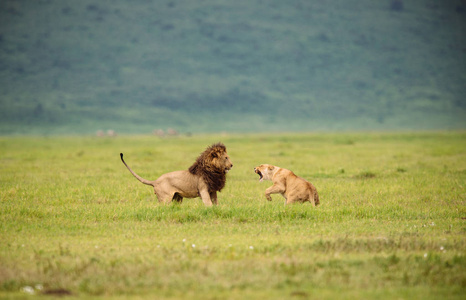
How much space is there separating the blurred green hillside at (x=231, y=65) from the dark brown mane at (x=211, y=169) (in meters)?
113

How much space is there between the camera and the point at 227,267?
8008 millimetres

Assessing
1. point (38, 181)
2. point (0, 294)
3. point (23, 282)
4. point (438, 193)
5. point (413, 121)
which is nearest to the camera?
point (0, 294)

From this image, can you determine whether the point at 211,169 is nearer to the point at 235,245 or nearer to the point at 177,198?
the point at 177,198

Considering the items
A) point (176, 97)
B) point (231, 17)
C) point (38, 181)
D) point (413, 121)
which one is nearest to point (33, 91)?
point (176, 97)

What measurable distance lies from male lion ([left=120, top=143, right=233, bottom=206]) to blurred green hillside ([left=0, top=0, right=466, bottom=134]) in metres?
112

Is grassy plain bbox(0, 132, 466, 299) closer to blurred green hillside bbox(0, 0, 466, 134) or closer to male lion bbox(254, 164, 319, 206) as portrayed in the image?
male lion bbox(254, 164, 319, 206)

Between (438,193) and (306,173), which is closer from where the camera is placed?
(438,193)

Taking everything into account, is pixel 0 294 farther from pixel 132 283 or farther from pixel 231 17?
pixel 231 17

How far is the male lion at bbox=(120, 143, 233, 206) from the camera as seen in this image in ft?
41.2

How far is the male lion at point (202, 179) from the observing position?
1256cm

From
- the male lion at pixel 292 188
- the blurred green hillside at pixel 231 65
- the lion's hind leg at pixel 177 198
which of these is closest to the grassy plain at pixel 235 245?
the male lion at pixel 292 188

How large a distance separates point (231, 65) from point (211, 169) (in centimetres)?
14911

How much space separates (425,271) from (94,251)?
4733 millimetres

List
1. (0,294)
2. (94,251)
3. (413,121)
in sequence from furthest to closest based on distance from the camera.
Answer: (413,121) → (94,251) → (0,294)
